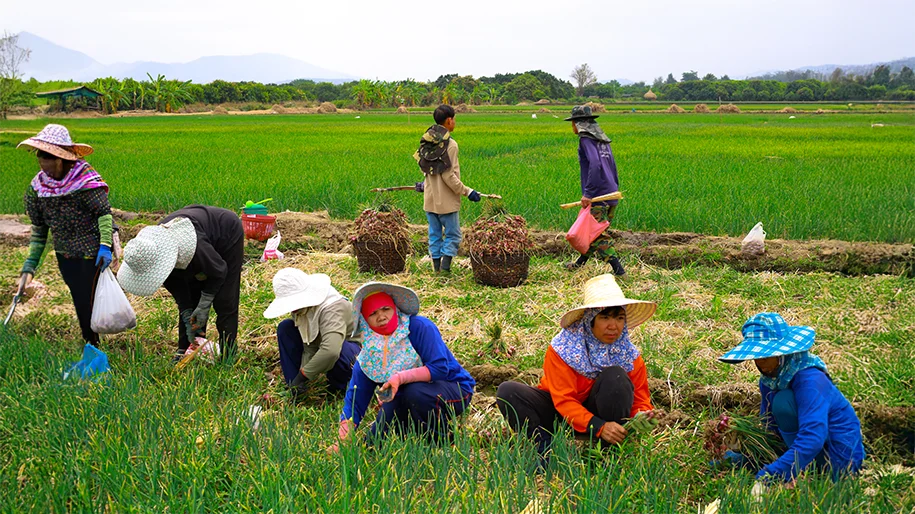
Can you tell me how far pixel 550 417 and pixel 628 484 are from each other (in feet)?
2.86

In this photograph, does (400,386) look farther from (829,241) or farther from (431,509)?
(829,241)

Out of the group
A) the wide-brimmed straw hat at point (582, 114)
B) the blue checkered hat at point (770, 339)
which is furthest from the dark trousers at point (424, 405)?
the wide-brimmed straw hat at point (582, 114)

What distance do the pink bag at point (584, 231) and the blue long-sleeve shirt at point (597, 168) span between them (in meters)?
0.20

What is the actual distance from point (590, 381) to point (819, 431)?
36.1 inches

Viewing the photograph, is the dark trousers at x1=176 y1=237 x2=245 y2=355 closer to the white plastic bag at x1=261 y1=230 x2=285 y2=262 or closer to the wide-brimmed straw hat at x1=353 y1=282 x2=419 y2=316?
the wide-brimmed straw hat at x1=353 y1=282 x2=419 y2=316

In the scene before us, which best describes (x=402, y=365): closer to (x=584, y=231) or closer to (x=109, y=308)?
(x=109, y=308)

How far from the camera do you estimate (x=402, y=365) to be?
11.2 ft

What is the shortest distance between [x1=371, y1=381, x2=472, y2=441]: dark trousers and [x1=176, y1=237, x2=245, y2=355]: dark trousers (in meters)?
1.47

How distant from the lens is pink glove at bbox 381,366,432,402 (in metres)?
3.23

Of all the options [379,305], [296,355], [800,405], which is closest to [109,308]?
[296,355]

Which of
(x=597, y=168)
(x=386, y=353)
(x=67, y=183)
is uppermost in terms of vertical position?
(x=67, y=183)

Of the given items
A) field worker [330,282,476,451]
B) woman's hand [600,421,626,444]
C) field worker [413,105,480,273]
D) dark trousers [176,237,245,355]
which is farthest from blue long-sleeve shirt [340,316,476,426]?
field worker [413,105,480,273]

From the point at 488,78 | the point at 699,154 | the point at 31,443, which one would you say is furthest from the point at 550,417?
the point at 488,78

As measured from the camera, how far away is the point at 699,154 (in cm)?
1459
